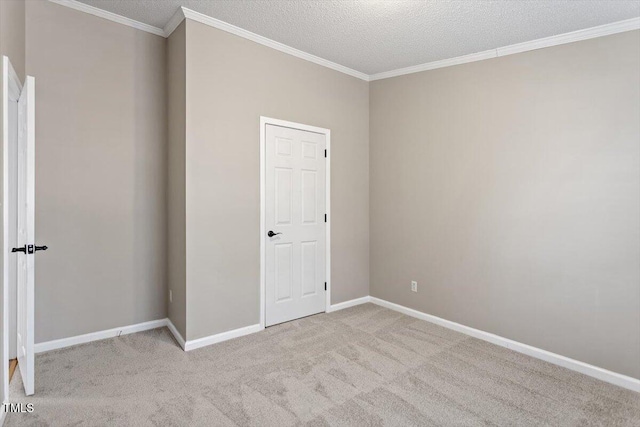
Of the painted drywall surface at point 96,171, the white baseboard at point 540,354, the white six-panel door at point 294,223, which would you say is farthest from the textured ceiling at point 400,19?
the white baseboard at point 540,354

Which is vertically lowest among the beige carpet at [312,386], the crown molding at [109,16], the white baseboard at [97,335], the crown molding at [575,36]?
the beige carpet at [312,386]

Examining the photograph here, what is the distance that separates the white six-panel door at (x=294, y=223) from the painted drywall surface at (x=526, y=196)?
880mm

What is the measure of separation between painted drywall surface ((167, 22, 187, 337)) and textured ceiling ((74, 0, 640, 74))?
1.08 feet

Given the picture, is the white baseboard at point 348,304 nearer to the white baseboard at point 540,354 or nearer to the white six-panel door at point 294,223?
the white six-panel door at point 294,223

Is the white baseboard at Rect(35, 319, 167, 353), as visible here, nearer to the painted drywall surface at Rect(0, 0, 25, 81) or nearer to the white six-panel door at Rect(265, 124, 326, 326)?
the white six-panel door at Rect(265, 124, 326, 326)

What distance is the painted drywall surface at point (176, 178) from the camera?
3059 millimetres

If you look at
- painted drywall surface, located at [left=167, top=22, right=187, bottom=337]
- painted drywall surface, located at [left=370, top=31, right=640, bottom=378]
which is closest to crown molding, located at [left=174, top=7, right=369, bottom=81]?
painted drywall surface, located at [left=167, top=22, right=187, bottom=337]

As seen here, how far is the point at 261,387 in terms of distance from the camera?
2.48 m

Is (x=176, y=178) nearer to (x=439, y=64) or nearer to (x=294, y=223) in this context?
(x=294, y=223)

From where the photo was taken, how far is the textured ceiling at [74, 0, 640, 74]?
266cm

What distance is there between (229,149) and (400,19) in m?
1.85

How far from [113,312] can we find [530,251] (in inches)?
150

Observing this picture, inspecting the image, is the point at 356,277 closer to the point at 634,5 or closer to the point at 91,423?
the point at 91,423

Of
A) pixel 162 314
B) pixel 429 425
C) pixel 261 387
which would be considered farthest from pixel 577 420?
pixel 162 314
